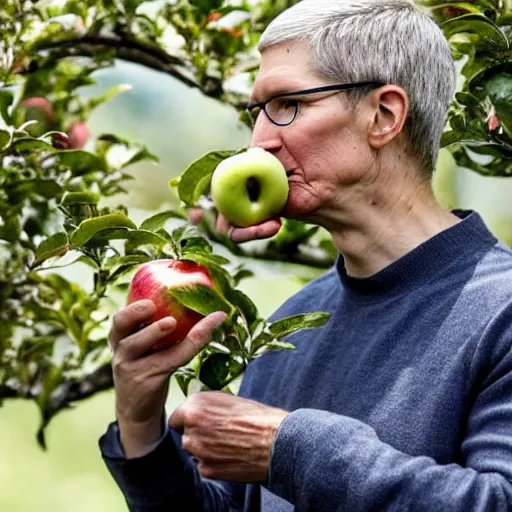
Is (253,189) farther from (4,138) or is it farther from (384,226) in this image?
(4,138)

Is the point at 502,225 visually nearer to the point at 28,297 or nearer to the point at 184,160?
the point at 184,160

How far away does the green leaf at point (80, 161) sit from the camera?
1.78 metres

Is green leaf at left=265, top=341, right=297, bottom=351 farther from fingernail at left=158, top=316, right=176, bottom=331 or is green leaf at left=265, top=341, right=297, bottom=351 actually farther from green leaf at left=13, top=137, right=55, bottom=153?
green leaf at left=13, top=137, right=55, bottom=153

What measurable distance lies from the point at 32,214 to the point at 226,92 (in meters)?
0.46

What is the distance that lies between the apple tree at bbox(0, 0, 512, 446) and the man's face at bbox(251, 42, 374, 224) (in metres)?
0.12

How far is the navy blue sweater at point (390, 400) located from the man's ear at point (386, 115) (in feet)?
0.49

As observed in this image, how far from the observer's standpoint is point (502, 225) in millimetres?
2766

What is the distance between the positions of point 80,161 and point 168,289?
518 millimetres

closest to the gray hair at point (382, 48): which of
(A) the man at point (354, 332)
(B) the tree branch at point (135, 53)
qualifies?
(A) the man at point (354, 332)

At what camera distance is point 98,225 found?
4.40ft

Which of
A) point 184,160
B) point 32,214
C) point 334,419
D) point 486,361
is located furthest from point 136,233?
point 184,160

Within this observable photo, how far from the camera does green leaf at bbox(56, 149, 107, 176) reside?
1777mm

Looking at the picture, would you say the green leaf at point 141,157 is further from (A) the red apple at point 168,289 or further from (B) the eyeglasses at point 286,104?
(A) the red apple at point 168,289

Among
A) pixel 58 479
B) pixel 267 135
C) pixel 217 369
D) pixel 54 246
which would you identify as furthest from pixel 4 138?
pixel 58 479
